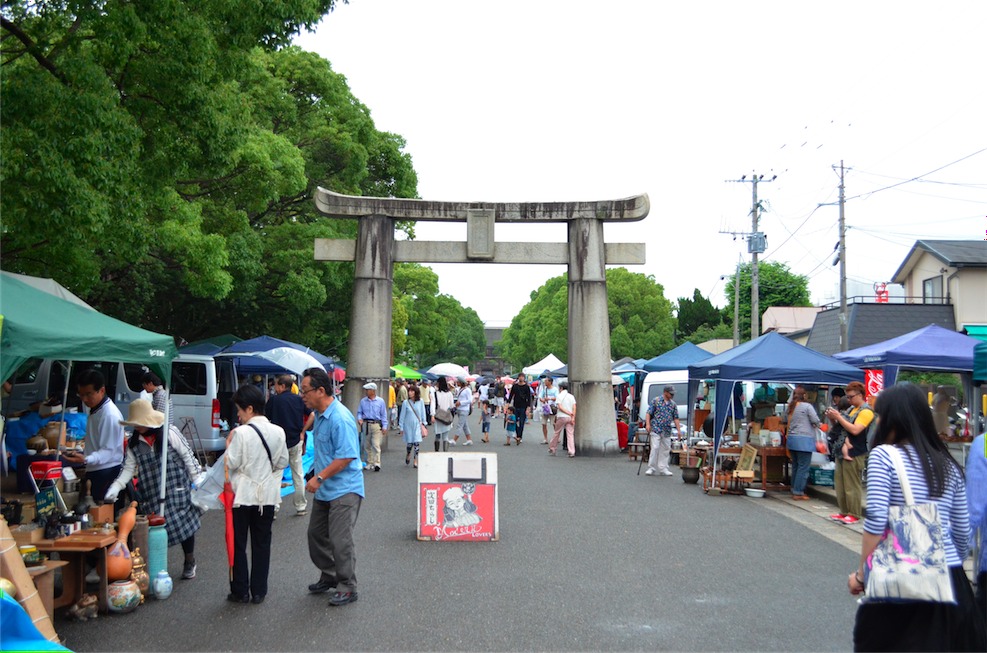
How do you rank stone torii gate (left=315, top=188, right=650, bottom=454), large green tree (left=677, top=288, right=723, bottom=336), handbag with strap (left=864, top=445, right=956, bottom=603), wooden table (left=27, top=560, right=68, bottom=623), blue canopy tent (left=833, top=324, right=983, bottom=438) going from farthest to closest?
large green tree (left=677, top=288, right=723, bottom=336), stone torii gate (left=315, top=188, right=650, bottom=454), blue canopy tent (left=833, top=324, right=983, bottom=438), wooden table (left=27, top=560, right=68, bottom=623), handbag with strap (left=864, top=445, right=956, bottom=603)

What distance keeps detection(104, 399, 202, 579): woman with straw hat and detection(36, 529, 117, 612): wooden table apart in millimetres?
911

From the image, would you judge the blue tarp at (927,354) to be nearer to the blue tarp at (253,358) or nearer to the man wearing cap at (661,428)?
the man wearing cap at (661,428)

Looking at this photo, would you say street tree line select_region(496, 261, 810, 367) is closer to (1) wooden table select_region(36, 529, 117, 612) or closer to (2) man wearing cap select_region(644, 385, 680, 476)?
(2) man wearing cap select_region(644, 385, 680, 476)

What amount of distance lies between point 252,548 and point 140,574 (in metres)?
0.99

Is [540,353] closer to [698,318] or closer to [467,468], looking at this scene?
[698,318]

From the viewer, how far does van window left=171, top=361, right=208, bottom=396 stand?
17.6 meters

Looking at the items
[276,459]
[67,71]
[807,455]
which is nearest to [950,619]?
[276,459]

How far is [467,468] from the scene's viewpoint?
10227 millimetres

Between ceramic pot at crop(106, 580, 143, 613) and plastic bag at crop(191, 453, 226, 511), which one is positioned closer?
ceramic pot at crop(106, 580, 143, 613)

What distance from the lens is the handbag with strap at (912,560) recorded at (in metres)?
3.97

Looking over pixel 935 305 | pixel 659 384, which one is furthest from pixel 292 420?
pixel 935 305

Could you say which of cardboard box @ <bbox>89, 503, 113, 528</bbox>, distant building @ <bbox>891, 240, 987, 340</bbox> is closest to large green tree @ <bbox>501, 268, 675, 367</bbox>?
distant building @ <bbox>891, 240, 987, 340</bbox>

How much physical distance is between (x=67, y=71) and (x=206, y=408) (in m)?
8.85

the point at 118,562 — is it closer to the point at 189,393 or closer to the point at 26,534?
the point at 26,534
